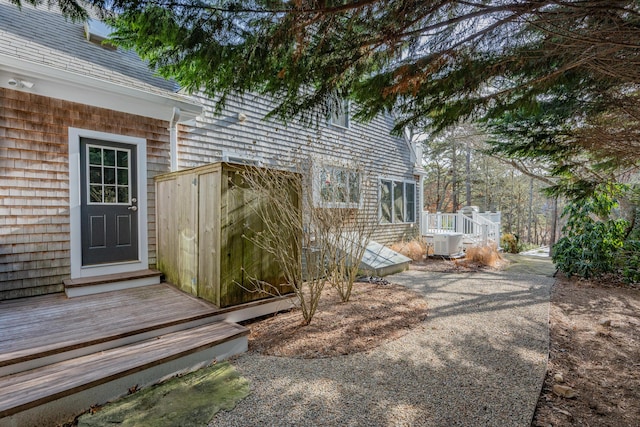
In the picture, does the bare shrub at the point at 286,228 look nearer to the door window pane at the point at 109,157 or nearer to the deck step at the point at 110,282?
the deck step at the point at 110,282

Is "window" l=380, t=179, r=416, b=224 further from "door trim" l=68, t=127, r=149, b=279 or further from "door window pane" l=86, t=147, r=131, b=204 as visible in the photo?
"door window pane" l=86, t=147, r=131, b=204

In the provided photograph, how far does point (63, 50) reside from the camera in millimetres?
4633

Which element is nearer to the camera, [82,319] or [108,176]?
[82,319]

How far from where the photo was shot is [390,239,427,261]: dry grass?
8969 millimetres

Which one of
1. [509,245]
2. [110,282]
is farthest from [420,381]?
[509,245]

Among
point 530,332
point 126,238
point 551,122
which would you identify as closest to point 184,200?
point 126,238

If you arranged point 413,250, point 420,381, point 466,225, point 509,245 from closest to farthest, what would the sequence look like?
point 420,381, point 413,250, point 466,225, point 509,245

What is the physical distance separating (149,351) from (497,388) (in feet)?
9.62

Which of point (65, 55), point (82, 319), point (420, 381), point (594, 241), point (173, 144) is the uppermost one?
point (65, 55)

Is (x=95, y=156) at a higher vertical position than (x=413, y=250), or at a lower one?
higher

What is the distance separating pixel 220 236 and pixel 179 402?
1.65 m

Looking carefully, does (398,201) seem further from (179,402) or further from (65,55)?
(179,402)

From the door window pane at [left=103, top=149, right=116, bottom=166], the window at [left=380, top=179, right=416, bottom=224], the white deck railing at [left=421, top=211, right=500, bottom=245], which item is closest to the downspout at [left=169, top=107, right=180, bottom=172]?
the door window pane at [left=103, top=149, right=116, bottom=166]

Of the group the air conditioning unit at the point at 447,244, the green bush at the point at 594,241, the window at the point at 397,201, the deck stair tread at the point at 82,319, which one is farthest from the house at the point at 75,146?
the green bush at the point at 594,241
